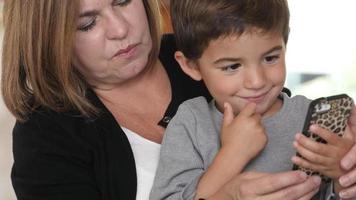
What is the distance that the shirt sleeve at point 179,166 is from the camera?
110 centimetres

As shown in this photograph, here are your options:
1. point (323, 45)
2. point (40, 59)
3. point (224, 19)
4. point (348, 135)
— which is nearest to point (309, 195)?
point (348, 135)

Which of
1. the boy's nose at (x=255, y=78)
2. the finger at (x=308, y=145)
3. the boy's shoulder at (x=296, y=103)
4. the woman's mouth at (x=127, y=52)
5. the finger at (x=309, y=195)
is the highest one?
the boy's nose at (x=255, y=78)

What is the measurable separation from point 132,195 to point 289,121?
A: 0.40m

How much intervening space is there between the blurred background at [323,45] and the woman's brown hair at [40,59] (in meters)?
1.86

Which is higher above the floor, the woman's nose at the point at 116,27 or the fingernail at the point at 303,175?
the woman's nose at the point at 116,27

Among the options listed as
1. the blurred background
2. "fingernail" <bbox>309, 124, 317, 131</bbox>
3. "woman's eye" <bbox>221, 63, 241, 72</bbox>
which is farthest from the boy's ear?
the blurred background

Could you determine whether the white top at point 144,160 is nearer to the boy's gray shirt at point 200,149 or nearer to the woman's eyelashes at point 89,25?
the boy's gray shirt at point 200,149

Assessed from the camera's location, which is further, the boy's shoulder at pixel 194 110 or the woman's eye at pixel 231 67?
the boy's shoulder at pixel 194 110

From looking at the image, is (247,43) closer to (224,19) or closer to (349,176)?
(224,19)

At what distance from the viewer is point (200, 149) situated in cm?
113

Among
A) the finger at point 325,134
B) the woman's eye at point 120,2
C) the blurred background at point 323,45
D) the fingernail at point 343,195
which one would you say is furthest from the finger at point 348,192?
the blurred background at point 323,45

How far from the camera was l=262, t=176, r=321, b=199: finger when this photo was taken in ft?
3.14

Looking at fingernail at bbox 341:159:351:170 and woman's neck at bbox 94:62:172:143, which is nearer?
fingernail at bbox 341:159:351:170

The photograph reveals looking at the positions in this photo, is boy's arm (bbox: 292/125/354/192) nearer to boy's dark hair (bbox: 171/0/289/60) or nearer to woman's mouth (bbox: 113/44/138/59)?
boy's dark hair (bbox: 171/0/289/60)
